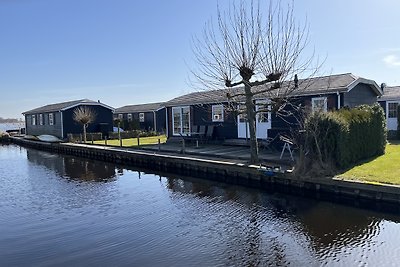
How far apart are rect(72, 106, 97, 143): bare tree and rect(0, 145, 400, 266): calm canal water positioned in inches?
643

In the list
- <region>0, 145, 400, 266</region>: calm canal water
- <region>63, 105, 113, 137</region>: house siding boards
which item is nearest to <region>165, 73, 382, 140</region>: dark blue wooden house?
<region>0, 145, 400, 266</region>: calm canal water

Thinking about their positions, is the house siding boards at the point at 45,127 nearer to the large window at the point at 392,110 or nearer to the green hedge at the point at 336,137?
the large window at the point at 392,110

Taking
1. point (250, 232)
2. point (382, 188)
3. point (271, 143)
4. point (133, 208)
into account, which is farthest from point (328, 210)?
point (271, 143)

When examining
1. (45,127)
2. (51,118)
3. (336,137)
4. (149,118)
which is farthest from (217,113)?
(45,127)

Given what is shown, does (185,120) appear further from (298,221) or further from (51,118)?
(51,118)

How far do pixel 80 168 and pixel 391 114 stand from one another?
770 inches

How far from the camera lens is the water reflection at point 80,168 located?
1670 cm

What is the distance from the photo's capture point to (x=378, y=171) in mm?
11086

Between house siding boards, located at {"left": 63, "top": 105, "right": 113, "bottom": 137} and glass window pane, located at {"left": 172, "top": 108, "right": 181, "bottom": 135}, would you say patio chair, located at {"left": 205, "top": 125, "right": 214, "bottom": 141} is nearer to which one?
glass window pane, located at {"left": 172, "top": 108, "right": 181, "bottom": 135}

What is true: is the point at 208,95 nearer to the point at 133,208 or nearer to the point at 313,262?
the point at 133,208

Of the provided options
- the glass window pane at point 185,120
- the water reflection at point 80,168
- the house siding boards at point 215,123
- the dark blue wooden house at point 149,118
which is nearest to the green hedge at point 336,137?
the house siding boards at point 215,123

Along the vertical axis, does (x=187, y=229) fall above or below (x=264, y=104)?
below

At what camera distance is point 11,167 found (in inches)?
818

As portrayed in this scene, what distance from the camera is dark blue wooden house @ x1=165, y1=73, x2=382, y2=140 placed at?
634 inches
